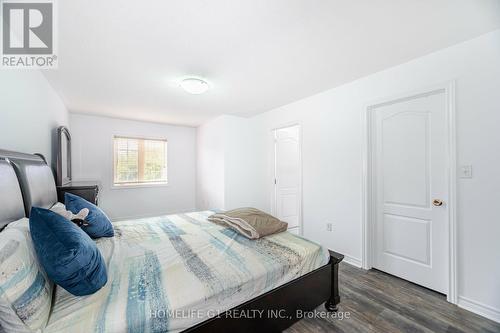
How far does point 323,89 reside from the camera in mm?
2943

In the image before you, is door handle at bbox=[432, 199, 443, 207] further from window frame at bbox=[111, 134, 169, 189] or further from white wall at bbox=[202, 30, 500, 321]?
window frame at bbox=[111, 134, 169, 189]

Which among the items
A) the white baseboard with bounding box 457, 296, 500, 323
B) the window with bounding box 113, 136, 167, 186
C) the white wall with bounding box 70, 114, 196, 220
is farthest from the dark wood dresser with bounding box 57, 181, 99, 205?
the white baseboard with bounding box 457, 296, 500, 323

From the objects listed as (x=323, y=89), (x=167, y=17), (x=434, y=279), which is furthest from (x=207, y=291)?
(x=323, y=89)

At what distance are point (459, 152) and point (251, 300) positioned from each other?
7.36 ft

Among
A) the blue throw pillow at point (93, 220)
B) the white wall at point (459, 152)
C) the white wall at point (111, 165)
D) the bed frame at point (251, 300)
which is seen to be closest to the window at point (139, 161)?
the white wall at point (111, 165)

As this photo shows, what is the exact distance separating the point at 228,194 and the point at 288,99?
2.15 m

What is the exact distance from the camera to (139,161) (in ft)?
15.5

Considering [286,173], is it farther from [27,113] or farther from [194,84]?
[27,113]

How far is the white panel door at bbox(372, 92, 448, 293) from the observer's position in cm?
204

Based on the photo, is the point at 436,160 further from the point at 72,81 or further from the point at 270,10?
the point at 72,81

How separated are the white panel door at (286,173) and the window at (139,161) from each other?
2.84m

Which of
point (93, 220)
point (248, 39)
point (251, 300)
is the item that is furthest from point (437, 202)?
point (93, 220)

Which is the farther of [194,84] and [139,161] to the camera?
[139,161]

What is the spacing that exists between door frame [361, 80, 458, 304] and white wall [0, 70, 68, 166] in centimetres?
352
